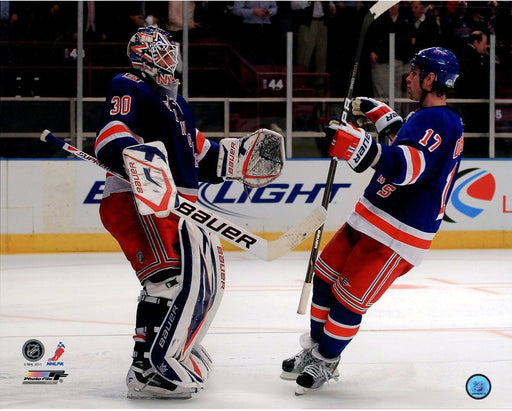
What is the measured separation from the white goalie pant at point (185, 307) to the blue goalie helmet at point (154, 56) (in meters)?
0.48

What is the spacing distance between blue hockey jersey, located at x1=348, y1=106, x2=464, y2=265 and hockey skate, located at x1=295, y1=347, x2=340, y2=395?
420 mm

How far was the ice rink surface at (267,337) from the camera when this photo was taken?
9.57 ft

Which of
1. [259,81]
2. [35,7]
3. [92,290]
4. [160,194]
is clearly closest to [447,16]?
[259,81]

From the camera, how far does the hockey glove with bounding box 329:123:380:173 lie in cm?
283

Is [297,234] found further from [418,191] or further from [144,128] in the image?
[144,128]

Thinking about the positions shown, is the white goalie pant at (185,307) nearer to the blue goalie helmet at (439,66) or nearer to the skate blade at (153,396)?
the skate blade at (153,396)

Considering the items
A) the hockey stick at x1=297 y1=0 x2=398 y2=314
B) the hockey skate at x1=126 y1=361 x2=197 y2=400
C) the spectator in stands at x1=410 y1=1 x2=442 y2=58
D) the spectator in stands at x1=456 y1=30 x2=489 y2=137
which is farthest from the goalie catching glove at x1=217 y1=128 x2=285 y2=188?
the spectator in stands at x1=456 y1=30 x2=489 y2=137

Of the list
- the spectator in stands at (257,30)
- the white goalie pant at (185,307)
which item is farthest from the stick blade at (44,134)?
the spectator in stands at (257,30)

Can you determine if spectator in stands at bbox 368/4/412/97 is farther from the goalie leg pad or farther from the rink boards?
the goalie leg pad

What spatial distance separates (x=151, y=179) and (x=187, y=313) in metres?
0.45

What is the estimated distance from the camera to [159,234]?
293cm

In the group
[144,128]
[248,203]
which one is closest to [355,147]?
[144,128]

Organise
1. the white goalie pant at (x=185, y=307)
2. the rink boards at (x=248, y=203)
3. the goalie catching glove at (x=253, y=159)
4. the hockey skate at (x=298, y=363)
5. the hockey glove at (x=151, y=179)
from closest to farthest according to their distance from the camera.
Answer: the hockey glove at (x=151, y=179)
the white goalie pant at (x=185, y=307)
the hockey skate at (x=298, y=363)
the goalie catching glove at (x=253, y=159)
the rink boards at (x=248, y=203)

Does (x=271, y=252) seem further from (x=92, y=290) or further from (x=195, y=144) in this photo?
(x=92, y=290)
